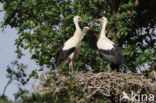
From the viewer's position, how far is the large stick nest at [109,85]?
1154 centimetres

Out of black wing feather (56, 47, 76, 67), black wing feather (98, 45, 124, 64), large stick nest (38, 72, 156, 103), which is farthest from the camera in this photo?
black wing feather (98, 45, 124, 64)

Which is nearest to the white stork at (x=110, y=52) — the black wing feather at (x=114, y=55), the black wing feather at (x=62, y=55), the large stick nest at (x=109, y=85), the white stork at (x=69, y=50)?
the black wing feather at (x=114, y=55)

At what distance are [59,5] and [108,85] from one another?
15.4ft

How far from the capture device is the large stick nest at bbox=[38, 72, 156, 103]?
37.9 ft

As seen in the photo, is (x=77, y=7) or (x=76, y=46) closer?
(x=76, y=46)

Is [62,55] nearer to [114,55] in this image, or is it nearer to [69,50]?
[69,50]

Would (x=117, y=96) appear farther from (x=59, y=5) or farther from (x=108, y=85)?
(x=59, y=5)

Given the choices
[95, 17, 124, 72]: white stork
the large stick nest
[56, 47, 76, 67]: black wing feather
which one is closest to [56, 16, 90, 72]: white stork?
[56, 47, 76, 67]: black wing feather

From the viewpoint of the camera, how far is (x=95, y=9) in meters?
14.9

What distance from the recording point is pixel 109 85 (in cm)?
1162

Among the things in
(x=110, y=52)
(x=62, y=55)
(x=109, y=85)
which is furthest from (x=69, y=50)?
(x=109, y=85)

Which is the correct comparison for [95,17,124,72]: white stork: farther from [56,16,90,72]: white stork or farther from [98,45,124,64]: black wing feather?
[56,16,90,72]: white stork

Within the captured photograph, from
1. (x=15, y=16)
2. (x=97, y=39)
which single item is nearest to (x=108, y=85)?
(x=97, y=39)

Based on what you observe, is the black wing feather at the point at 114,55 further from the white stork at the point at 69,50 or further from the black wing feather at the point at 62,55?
the black wing feather at the point at 62,55
